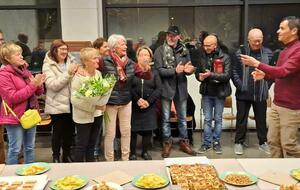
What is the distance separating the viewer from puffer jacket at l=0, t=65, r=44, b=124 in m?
3.28

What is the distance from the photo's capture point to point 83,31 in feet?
18.1

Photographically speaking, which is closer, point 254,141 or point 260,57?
point 260,57

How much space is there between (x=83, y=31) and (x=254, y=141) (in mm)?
2989

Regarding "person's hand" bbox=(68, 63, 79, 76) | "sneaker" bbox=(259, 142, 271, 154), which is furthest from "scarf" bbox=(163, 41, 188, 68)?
"sneaker" bbox=(259, 142, 271, 154)

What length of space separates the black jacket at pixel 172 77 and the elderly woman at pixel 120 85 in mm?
317

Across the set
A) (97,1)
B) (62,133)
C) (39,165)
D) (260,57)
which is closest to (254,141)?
(260,57)

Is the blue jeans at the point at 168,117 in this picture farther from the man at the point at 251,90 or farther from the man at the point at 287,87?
the man at the point at 287,87

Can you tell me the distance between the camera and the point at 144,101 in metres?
4.24

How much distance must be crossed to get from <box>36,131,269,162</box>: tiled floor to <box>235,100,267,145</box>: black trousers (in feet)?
0.60

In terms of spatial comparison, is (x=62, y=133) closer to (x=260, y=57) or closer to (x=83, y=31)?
(x=83, y=31)

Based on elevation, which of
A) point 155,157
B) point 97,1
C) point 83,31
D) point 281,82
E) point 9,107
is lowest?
point 155,157

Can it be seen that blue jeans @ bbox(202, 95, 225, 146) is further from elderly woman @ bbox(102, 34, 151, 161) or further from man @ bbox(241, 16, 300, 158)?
man @ bbox(241, 16, 300, 158)

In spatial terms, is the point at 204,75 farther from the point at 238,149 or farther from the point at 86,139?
the point at 86,139

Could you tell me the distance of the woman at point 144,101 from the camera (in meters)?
4.24
